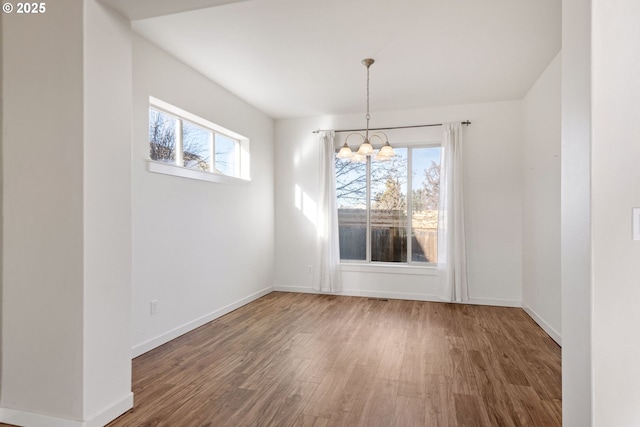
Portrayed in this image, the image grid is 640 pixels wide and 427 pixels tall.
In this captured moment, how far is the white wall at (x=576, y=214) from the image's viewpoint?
1325 mm

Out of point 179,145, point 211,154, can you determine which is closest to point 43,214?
point 179,145

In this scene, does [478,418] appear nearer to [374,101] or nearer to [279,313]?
[279,313]

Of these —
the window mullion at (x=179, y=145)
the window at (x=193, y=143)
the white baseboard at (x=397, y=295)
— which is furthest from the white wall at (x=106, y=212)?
the white baseboard at (x=397, y=295)

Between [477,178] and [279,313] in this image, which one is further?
[477,178]

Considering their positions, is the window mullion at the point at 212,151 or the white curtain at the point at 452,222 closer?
the window mullion at the point at 212,151

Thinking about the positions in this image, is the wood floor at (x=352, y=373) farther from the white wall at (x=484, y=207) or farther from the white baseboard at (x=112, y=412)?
the white wall at (x=484, y=207)

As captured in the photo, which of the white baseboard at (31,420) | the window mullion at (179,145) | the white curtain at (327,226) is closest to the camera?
the white baseboard at (31,420)

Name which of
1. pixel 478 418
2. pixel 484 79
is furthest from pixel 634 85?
pixel 484 79

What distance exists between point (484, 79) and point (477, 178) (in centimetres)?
140

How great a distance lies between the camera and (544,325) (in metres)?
3.74

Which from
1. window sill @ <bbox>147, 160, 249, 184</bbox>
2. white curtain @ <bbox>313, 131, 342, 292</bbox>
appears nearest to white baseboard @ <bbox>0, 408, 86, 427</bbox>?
window sill @ <bbox>147, 160, 249, 184</bbox>

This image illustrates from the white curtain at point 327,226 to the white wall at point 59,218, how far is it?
3465 mm

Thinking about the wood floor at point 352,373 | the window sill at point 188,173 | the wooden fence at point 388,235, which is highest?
the window sill at point 188,173

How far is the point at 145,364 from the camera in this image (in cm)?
286
